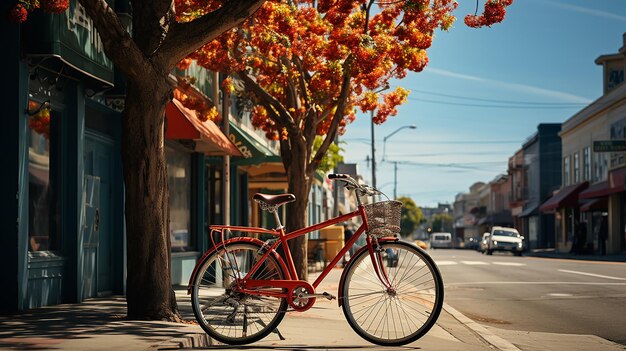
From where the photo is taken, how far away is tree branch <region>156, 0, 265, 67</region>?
9.76m

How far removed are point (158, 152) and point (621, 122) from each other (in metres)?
43.0

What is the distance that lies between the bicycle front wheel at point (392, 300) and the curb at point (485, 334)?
4.77 ft

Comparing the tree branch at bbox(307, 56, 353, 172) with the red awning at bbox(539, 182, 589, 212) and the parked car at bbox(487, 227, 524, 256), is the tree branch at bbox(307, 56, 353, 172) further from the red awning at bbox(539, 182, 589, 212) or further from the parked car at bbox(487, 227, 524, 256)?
the red awning at bbox(539, 182, 589, 212)

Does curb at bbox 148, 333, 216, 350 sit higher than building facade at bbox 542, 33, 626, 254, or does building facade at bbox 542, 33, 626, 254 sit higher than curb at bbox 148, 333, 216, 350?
building facade at bbox 542, 33, 626, 254

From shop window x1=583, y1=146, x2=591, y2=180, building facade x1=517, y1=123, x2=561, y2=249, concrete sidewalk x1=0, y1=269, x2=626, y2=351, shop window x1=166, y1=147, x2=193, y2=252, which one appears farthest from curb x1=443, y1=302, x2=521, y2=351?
building facade x1=517, y1=123, x2=561, y2=249

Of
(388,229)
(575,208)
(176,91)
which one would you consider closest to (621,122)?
(575,208)

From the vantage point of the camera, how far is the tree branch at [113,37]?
31.2ft

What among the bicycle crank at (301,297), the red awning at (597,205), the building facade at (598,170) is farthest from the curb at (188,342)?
the red awning at (597,205)

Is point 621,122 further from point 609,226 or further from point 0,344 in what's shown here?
point 0,344

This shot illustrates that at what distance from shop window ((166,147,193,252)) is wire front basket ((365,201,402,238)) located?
11.4 meters

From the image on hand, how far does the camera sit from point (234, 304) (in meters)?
8.26

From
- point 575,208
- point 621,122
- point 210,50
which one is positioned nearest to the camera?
point 210,50

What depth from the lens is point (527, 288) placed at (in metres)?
19.2

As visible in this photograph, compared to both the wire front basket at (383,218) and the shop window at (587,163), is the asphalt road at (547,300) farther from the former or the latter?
the shop window at (587,163)
